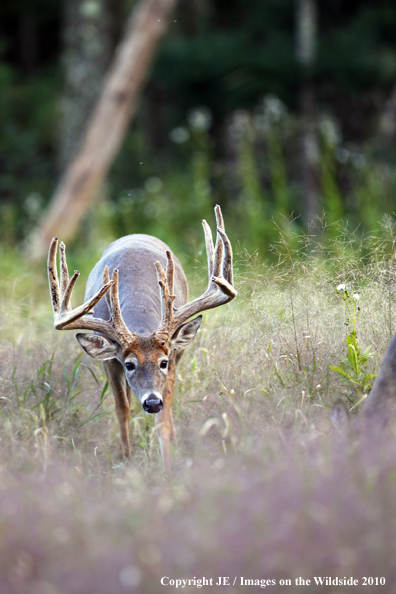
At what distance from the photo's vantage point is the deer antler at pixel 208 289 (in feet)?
14.3

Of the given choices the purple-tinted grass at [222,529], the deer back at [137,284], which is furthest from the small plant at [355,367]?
the purple-tinted grass at [222,529]

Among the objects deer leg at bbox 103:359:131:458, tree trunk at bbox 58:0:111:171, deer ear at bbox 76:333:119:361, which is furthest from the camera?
tree trunk at bbox 58:0:111:171

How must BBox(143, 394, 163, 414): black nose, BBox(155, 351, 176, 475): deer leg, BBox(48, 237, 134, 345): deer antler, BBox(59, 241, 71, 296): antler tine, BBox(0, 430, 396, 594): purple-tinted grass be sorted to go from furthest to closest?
BBox(59, 241, 71, 296): antler tine → BBox(48, 237, 134, 345): deer antler → BBox(143, 394, 163, 414): black nose → BBox(155, 351, 176, 475): deer leg → BBox(0, 430, 396, 594): purple-tinted grass

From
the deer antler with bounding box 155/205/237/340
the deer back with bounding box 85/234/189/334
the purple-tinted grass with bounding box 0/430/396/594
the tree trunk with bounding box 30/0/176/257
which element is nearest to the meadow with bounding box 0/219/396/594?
the purple-tinted grass with bounding box 0/430/396/594

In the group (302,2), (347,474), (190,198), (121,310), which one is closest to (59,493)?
(347,474)

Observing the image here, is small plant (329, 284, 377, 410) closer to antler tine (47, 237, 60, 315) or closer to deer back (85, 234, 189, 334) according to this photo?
deer back (85, 234, 189, 334)

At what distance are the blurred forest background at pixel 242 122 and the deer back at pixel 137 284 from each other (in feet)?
9.92

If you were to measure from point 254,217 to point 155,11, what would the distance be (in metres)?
3.96

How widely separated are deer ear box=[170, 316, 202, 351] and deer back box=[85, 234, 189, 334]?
6.2 inches

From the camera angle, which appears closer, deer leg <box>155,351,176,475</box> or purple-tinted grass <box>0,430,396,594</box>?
purple-tinted grass <box>0,430,396,594</box>

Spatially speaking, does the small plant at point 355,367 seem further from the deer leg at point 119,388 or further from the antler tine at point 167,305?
the deer leg at point 119,388

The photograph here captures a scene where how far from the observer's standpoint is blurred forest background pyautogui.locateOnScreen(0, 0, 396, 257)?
9503 mm

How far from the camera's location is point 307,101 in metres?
11.9

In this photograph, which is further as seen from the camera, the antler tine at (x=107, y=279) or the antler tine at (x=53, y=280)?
the antler tine at (x=53, y=280)
